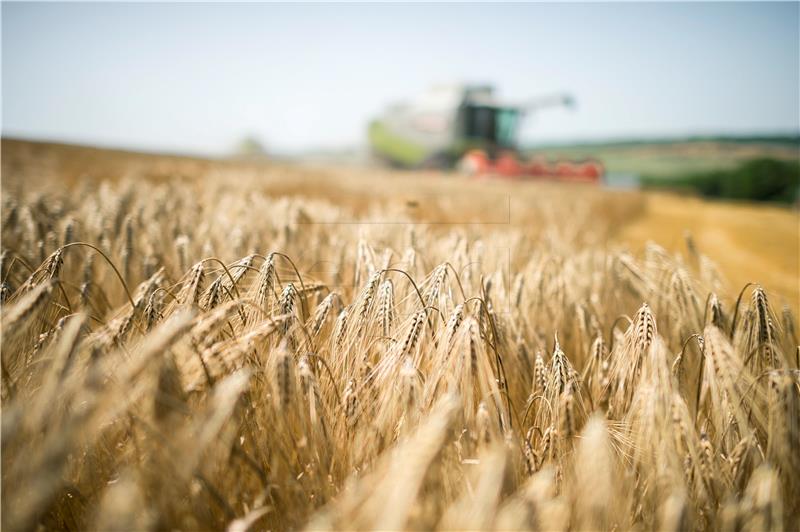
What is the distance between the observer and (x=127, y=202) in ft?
9.22

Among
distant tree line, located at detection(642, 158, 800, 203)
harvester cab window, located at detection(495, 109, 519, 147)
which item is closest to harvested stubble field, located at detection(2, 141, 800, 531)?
distant tree line, located at detection(642, 158, 800, 203)

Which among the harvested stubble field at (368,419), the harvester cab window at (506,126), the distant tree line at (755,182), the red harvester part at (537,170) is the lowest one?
the harvested stubble field at (368,419)

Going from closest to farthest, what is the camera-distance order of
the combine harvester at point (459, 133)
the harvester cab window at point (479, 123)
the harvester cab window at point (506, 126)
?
the combine harvester at point (459, 133), the harvester cab window at point (506, 126), the harvester cab window at point (479, 123)

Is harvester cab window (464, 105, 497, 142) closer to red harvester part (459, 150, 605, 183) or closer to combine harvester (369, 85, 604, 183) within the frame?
combine harvester (369, 85, 604, 183)

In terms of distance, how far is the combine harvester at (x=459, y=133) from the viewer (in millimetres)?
16359

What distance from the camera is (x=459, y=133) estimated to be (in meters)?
19.6

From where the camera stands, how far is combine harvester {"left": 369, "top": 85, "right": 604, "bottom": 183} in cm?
1636

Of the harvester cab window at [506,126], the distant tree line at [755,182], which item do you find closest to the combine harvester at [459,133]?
the harvester cab window at [506,126]

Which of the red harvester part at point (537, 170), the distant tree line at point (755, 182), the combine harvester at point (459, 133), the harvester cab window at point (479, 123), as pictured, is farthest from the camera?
the harvester cab window at point (479, 123)

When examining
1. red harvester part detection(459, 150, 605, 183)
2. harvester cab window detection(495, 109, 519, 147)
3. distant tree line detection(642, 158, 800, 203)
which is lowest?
distant tree line detection(642, 158, 800, 203)

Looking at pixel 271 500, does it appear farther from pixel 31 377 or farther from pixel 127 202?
pixel 127 202

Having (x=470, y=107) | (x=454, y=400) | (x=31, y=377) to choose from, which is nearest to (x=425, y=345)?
(x=454, y=400)

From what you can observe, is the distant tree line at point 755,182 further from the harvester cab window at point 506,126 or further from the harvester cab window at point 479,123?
the harvester cab window at point 479,123

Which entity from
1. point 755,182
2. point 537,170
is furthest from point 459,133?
point 755,182
